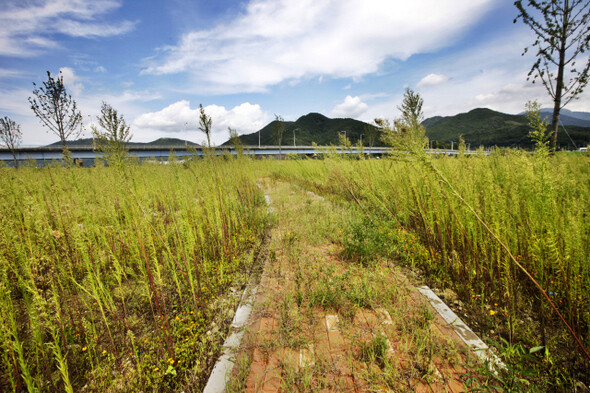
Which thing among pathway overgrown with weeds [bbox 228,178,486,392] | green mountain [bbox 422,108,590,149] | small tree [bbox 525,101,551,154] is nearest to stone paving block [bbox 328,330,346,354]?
pathway overgrown with weeds [bbox 228,178,486,392]

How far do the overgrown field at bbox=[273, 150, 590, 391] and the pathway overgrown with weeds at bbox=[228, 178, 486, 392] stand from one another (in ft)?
1.25

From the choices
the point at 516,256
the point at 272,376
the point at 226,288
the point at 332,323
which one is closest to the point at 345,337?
the point at 332,323

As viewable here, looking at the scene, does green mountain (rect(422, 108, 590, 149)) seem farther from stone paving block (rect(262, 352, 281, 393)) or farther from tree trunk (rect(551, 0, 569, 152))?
stone paving block (rect(262, 352, 281, 393))

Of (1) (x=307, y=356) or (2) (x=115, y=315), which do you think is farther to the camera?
(2) (x=115, y=315)

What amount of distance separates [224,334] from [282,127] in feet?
133

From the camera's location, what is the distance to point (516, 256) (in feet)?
7.22

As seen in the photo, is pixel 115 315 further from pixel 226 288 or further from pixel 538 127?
pixel 538 127

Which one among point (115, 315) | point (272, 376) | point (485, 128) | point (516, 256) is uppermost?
point (485, 128)

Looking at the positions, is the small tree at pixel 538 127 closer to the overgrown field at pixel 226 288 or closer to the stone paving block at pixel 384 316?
the overgrown field at pixel 226 288

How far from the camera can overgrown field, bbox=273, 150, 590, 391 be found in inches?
66.6

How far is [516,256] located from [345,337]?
1.84 metres

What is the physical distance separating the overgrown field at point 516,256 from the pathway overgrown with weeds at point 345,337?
0.38m

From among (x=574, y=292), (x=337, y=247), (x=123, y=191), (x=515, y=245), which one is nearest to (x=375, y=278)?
(x=337, y=247)

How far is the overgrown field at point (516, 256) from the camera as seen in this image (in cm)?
169
